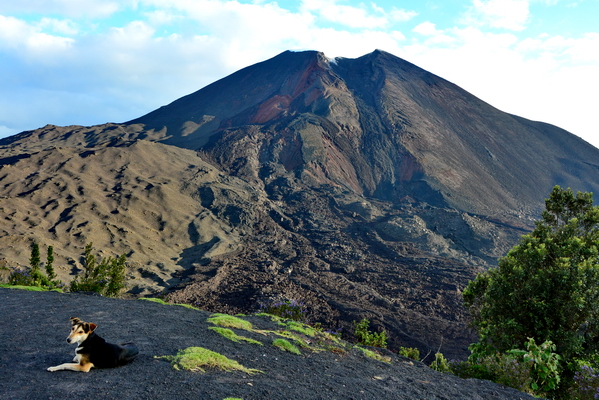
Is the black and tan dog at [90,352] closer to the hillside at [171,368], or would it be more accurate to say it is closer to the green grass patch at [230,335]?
the hillside at [171,368]

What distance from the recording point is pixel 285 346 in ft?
29.2

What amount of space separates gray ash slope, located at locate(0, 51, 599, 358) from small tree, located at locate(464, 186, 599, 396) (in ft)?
36.5

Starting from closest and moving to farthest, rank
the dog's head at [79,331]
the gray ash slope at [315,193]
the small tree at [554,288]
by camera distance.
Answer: the dog's head at [79,331], the small tree at [554,288], the gray ash slope at [315,193]

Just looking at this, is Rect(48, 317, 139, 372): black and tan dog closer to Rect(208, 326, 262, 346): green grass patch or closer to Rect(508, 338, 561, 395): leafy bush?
Rect(208, 326, 262, 346): green grass patch

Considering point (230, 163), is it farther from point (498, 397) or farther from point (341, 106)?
point (498, 397)

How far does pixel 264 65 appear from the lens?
99.9 m

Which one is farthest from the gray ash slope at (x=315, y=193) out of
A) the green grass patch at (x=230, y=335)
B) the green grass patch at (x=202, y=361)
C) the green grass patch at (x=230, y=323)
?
the green grass patch at (x=202, y=361)

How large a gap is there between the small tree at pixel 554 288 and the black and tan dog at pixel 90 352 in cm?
893

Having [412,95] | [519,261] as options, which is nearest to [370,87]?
[412,95]

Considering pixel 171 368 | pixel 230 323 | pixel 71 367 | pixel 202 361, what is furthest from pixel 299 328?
pixel 71 367

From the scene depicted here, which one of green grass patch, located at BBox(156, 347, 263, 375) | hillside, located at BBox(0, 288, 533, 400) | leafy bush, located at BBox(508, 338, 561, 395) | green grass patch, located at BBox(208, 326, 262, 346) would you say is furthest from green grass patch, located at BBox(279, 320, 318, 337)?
leafy bush, located at BBox(508, 338, 561, 395)

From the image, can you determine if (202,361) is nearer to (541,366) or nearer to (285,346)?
(285,346)

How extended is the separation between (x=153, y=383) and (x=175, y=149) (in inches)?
2044

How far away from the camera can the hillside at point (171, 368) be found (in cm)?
540
